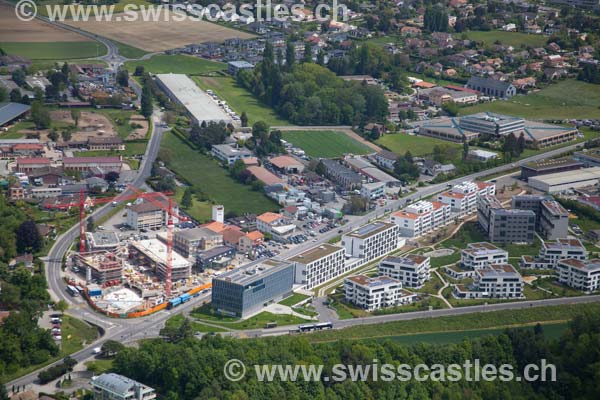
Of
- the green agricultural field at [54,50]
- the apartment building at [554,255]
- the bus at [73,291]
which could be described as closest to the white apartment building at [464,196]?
the apartment building at [554,255]

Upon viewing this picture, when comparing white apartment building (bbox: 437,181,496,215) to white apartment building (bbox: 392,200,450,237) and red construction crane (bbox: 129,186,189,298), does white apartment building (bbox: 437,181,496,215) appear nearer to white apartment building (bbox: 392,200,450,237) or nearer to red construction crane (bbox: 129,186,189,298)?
white apartment building (bbox: 392,200,450,237)

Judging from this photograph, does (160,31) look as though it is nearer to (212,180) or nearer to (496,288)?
(212,180)

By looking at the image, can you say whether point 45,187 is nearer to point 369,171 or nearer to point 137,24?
→ point 369,171

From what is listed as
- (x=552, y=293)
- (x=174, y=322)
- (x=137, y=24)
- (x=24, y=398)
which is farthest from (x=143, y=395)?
(x=137, y=24)

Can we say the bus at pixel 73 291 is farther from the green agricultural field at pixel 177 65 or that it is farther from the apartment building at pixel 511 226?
the green agricultural field at pixel 177 65

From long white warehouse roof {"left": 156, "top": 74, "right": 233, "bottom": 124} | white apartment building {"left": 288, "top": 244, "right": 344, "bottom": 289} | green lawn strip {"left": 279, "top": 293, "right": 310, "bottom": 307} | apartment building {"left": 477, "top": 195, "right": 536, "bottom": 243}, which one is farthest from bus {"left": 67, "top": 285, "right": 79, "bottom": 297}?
long white warehouse roof {"left": 156, "top": 74, "right": 233, "bottom": 124}

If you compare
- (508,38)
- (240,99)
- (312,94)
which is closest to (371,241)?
(312,94)
